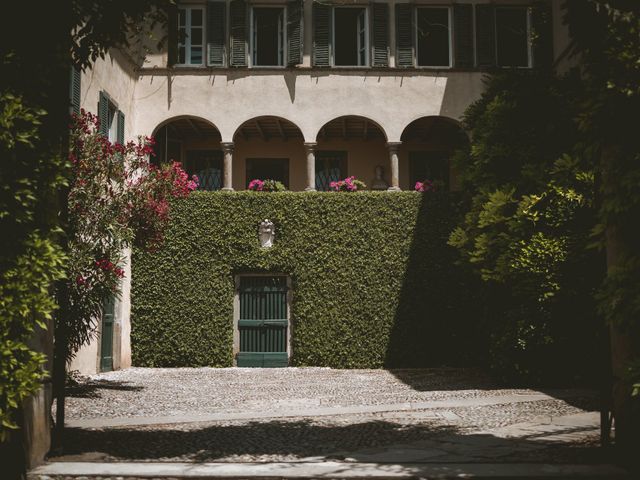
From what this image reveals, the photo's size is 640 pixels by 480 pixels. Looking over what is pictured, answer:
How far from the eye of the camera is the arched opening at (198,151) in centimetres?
1905

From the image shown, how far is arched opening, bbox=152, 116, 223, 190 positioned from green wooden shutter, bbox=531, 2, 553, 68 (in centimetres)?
813

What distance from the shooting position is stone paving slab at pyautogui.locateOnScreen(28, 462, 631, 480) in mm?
5555

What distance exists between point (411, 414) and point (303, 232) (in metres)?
7.76

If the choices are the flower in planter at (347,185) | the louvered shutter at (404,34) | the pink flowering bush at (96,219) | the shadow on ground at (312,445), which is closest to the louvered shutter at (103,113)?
the pink flowering bush at (96,219)

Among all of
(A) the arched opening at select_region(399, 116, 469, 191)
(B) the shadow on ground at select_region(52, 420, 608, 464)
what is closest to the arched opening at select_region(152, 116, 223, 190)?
(A) the arched opening at select_region(399, 116, 469, 191)

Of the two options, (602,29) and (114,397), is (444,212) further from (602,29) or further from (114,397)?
(602,29)

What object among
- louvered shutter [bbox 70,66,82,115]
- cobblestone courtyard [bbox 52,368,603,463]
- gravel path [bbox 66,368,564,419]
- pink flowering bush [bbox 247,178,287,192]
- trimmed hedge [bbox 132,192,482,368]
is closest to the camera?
cobblestone courtyard [bbox 52,368,603,463]

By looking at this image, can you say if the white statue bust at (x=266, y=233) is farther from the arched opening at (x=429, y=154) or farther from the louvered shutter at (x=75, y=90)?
the louvered shutter at (x=75, y=90)

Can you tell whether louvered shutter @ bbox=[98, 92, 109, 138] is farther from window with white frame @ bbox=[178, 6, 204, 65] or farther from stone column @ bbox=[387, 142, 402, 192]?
stone column @ bbox=[387, 142, 402, 192]

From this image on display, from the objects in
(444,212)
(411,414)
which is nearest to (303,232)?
(444,212)

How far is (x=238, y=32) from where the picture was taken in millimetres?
17859

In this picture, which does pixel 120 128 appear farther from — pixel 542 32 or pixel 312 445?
pixel 312 445

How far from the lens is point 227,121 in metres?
17.7

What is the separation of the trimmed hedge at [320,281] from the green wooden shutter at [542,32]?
14.0 ft
